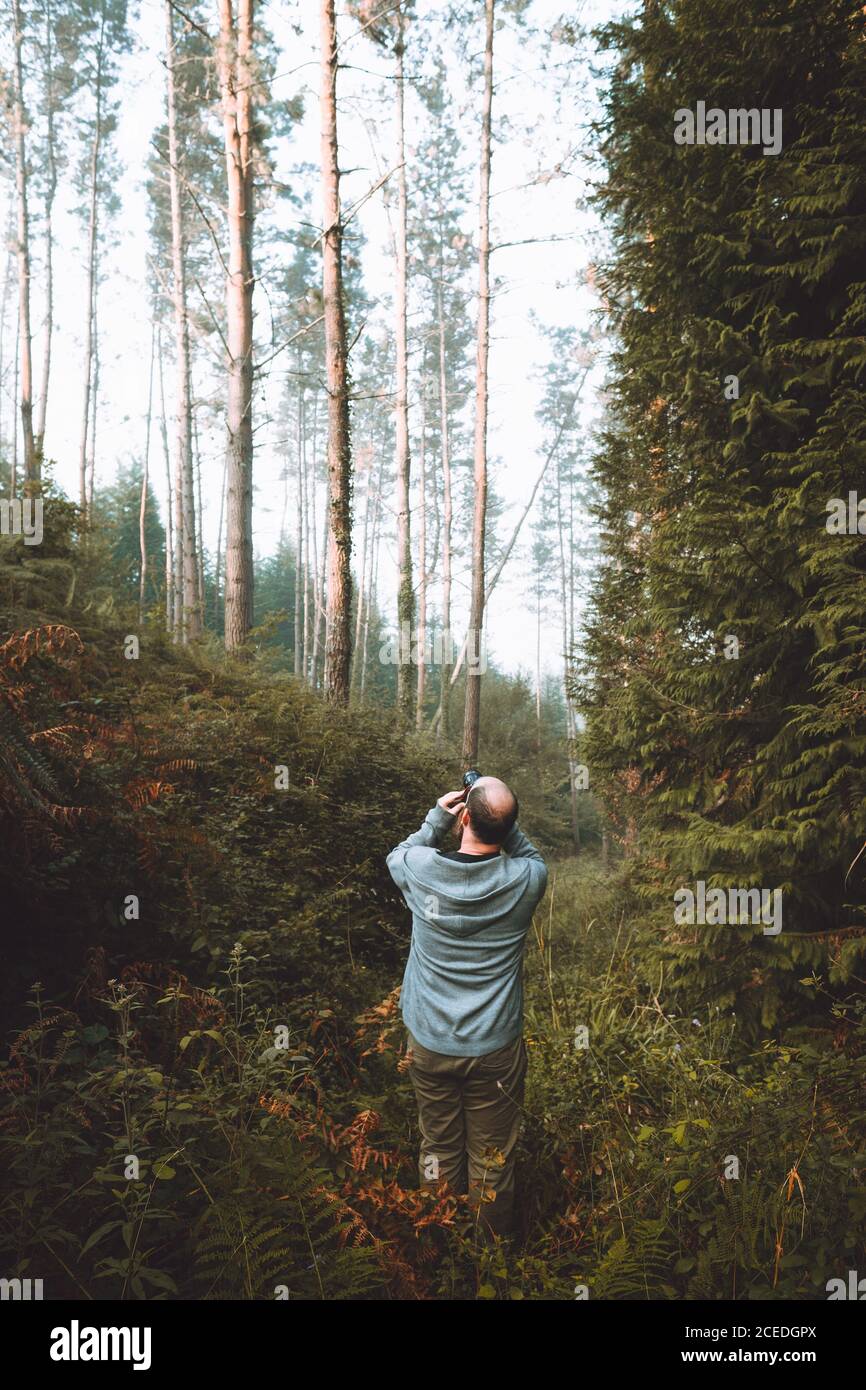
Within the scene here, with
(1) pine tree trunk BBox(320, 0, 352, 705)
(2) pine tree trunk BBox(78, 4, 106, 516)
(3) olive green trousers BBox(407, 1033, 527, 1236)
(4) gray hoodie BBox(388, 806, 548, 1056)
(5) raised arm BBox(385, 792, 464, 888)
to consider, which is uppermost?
(2) pine tree trunk BBox(78, 4, 106, 516)

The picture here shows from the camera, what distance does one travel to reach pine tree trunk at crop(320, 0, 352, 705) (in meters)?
9.62

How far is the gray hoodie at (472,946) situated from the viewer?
3383 mm

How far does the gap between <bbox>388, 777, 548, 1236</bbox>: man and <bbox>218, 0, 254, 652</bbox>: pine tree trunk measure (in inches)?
295

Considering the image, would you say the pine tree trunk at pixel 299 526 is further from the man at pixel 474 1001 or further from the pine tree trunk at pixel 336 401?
the man at pixel 474 1001

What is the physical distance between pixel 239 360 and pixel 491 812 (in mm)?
9525

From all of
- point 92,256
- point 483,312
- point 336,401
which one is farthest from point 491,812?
point 92,256

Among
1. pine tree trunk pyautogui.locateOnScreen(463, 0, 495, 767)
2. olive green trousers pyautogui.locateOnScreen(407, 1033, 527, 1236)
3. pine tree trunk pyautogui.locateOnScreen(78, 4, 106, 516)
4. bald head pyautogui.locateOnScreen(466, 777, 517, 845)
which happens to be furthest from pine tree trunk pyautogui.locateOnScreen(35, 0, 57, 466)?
olive green trousers pyautogui.locateOnScreen(407, 1033, 527, 1236)

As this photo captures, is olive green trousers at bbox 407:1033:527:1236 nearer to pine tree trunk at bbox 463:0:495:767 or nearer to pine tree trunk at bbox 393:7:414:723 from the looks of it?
pine tree trunk at bbox 463:0:495:767

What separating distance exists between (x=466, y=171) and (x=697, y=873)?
22.4m

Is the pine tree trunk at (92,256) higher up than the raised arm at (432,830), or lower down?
higher up

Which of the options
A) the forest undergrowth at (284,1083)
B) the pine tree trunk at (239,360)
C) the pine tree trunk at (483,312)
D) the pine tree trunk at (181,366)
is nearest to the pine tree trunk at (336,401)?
the pine tree trunk at (239,360)

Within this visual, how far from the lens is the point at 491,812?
3.45 m

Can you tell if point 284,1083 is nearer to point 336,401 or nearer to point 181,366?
point 336,401
